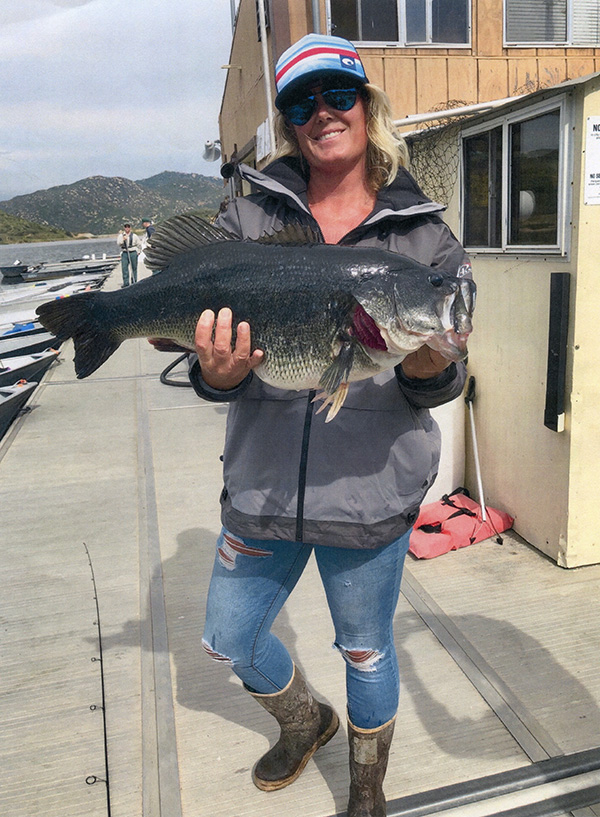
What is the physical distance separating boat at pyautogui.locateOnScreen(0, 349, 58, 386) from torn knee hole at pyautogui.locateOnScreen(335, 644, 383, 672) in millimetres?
7245

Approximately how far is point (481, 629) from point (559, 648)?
14.7 inches

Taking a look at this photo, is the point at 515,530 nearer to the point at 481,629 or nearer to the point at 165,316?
the point at 481,629

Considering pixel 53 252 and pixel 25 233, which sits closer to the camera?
pixel 53 252

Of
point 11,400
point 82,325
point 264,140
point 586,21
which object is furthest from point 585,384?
point 586,21

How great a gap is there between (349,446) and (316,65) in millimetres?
1128

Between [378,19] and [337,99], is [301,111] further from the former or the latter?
[378,19]

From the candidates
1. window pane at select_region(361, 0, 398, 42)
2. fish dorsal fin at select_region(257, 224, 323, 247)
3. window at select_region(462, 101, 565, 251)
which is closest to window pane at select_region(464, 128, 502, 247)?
window at select_region(462, 101, 565, 251)

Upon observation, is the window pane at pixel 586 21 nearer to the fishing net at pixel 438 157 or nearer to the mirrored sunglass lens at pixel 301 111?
the fishing net at pixel 438 157

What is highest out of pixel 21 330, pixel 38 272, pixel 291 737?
pixel 38 272

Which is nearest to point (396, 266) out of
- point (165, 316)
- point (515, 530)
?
point (165, 316)

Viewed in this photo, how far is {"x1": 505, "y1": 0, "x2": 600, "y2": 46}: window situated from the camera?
27.2 feet

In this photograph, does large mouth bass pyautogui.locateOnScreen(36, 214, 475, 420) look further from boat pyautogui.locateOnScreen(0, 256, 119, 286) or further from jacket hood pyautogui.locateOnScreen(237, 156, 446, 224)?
boat pyautogui.locateOnScreen(0, 256, 119, 286)

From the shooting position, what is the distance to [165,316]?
198cm

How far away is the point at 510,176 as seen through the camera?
4176 millimetres
